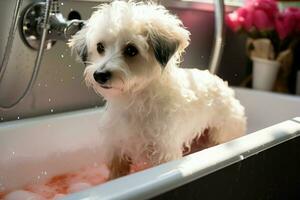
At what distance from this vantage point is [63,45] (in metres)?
1.58

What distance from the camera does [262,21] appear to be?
2.24 metres

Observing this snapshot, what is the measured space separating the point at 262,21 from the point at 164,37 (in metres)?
1.26

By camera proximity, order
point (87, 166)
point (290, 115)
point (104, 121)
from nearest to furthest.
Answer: point (104, 121) → point (87, 166) → point (290, 115)

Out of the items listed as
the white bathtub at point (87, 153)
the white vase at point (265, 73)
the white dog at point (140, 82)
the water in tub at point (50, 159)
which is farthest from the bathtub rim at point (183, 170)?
the white vase at point (265, 73)

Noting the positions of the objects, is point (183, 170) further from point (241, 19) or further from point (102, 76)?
point (241, 19)

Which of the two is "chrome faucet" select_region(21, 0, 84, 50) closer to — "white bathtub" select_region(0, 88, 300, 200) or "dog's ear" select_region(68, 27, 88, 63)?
"dog's ear" select_region(68, 27, 88, 63)

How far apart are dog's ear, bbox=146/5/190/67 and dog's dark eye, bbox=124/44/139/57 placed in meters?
0.05

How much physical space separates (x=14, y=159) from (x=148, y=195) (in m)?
0.79

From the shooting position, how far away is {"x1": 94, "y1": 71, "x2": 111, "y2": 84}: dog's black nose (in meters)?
1.05

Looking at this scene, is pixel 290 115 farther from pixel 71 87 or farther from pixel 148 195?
pixel 148 195

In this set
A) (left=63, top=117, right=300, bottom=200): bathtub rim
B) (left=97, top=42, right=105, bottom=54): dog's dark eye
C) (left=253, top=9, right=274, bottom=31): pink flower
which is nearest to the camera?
(left=63, top=117, right=300, bottom=200): bathtub rim

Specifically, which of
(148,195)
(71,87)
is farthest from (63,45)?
(148,195)

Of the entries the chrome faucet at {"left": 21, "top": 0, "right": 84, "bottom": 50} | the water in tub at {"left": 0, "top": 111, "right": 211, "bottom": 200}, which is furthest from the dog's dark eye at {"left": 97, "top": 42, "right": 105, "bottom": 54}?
the water in tub at {"left": 0, "top": 111, "right": 211, "bottom": 200}

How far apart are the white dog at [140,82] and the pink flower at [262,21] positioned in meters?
1.03
